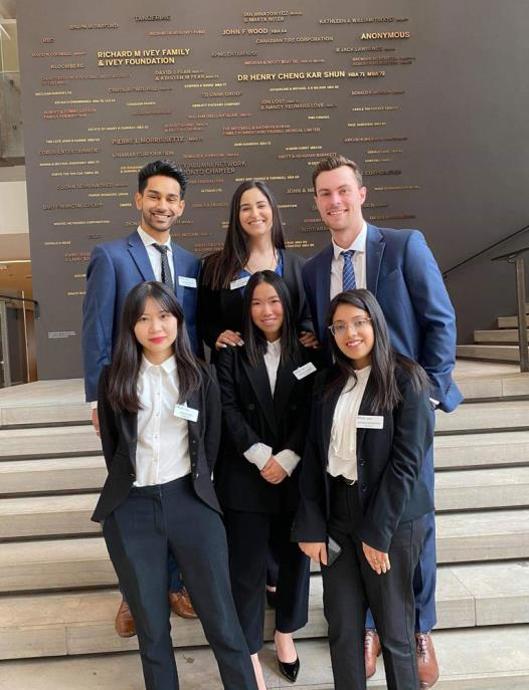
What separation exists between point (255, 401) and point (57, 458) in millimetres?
2005

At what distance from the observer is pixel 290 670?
6.33ft

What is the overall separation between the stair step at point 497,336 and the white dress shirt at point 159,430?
425cm

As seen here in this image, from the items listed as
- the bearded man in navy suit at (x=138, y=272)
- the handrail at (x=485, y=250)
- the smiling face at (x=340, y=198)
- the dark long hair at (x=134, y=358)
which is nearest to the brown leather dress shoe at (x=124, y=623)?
the bearded man in navy suit at (x=138, y=272)

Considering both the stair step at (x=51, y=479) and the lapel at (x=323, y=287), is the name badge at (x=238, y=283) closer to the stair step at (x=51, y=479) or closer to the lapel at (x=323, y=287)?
the lapel at (x=323, y=287)

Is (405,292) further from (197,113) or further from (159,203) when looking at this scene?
(197,113)

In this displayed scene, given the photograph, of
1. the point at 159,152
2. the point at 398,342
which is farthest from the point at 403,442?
the point at 159,152

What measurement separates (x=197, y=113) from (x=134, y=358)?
4.59 meters

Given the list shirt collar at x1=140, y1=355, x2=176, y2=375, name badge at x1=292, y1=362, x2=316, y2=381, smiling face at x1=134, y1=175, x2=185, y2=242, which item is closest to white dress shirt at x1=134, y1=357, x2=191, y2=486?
shirt collar at x1=140, y1=355, x2=176, y2=375

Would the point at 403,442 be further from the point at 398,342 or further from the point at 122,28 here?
the point at 122,28

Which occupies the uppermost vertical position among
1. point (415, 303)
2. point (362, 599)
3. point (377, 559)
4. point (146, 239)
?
point (146, 239)

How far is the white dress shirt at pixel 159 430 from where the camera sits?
163cm

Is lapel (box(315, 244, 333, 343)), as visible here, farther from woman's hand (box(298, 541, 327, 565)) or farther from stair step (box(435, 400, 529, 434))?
stair step (box(435, 400, 529, 434))

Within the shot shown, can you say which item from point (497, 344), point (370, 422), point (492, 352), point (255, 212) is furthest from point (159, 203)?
point (497, 344)

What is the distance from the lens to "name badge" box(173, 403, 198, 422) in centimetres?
162
